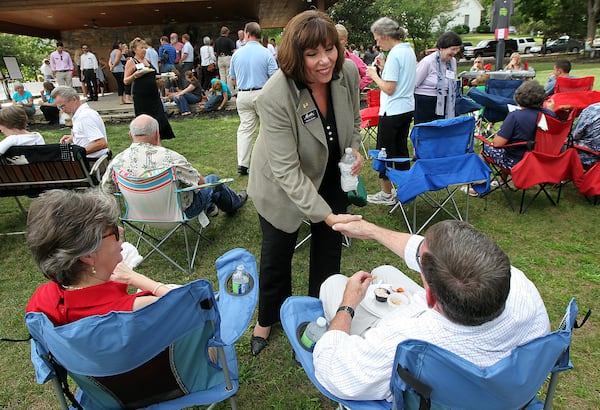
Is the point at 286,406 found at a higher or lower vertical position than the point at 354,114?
lower

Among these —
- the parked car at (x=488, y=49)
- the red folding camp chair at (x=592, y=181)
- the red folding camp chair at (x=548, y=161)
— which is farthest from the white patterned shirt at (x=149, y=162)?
the parked car at (x=488, y=49)

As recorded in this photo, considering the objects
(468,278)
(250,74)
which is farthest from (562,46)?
(468,278)

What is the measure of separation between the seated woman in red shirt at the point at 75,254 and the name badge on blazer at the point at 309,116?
0.96 meters

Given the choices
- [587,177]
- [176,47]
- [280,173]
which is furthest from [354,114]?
[176,47]

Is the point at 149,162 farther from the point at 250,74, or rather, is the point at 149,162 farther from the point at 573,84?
the point at 573,84

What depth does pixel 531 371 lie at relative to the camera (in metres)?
1.03

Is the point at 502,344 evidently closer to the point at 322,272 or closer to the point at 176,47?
the point at 322,272

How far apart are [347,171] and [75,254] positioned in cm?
136

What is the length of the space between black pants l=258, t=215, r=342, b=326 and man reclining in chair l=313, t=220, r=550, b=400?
97cm

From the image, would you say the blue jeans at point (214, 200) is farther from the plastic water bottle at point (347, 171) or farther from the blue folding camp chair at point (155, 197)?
the plastic water bottle at point (347, 171)

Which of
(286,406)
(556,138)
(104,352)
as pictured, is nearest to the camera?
(104,352)

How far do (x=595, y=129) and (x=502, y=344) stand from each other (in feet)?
13.7

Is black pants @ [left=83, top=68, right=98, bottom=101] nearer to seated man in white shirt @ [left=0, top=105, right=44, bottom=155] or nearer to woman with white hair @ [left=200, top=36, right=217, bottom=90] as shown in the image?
woman with white hair @ [left=200, top=36, right=217, bottom=90]

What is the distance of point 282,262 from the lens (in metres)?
2.36
